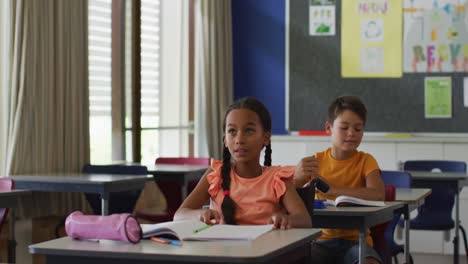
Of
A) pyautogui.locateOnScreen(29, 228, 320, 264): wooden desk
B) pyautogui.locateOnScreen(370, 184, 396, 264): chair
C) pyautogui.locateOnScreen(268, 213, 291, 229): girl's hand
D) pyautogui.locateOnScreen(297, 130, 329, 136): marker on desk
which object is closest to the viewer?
pyautogui.locateOnScreen(29, 228, 320, 264): wooden desk

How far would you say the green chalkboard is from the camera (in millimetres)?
7727

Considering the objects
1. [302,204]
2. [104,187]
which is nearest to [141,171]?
[104,187]

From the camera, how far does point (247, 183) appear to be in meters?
3.25

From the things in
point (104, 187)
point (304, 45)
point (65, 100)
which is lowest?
point (104, 187)

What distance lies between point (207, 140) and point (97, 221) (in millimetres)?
5281

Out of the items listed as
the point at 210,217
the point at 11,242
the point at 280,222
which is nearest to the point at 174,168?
the point at 11,242

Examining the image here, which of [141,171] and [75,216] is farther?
[141,171]

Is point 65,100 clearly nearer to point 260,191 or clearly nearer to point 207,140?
point 207,140

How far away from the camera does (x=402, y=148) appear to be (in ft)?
25.0

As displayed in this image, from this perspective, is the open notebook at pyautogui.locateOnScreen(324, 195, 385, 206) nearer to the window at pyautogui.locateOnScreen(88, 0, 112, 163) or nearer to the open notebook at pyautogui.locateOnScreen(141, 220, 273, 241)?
the open notebook at pyautogui.locateOnScreen(141, 220, 273, 241)

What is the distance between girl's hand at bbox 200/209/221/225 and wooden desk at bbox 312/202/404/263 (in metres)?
0.70

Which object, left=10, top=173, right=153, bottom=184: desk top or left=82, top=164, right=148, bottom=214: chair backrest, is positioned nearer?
left=10, top=173, right=153, bottom=184: desk top

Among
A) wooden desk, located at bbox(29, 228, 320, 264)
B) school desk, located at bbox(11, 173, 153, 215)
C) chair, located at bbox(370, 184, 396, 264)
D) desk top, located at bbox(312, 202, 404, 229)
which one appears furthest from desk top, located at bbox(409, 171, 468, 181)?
wooden desk, located at bbox(29, 228, 320, 264)

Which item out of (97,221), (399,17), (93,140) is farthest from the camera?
(399,17)
